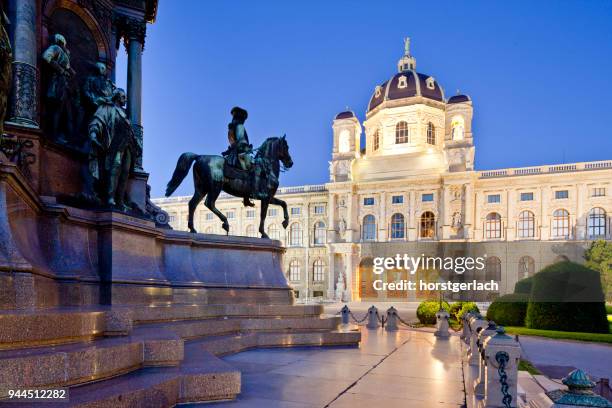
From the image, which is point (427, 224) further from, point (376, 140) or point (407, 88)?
point (407, 88)

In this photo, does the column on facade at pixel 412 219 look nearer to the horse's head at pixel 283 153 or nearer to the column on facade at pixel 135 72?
the horse's head at pixel 283 153

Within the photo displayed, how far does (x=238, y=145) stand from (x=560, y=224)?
5067cm

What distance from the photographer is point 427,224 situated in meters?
56.4

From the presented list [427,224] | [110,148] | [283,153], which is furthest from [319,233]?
[110,148]

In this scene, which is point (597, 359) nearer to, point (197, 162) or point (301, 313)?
point (301, 313)

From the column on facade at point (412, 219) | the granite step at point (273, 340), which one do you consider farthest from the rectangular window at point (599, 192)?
the granite step at point (273, 340)

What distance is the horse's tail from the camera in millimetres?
10548

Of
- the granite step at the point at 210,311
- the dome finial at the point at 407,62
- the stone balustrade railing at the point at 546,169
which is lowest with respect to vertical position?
the granite step at the point at 210,311

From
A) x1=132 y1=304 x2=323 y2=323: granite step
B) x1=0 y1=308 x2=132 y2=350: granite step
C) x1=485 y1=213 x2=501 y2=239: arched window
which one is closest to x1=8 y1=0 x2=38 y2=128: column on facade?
x1=132 y1=304 x2=323 y2=323: granite step

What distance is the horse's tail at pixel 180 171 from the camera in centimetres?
1055

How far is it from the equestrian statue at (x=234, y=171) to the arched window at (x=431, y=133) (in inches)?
2163

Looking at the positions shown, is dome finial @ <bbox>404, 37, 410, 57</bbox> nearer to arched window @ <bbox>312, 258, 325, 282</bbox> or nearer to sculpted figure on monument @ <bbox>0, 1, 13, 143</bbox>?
arched window @ <bbox>312, 258, 325, 282</bbox>

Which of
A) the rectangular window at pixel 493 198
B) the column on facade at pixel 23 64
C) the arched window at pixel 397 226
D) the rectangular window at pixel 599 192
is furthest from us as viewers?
the arched window at pixel 397 226

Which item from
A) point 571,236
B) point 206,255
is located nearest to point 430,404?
point 206,255
